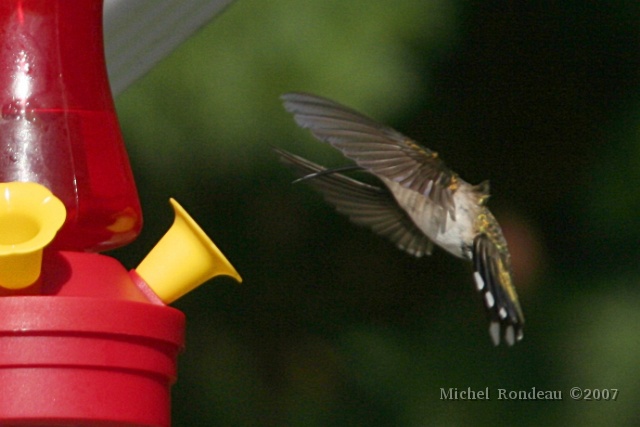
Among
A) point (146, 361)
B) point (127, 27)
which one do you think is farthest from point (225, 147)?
point (146, 361)

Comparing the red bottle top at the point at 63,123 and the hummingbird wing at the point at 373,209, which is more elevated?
the red bottle top at the point at 63,123

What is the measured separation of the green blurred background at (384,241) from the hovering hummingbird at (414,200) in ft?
1.54

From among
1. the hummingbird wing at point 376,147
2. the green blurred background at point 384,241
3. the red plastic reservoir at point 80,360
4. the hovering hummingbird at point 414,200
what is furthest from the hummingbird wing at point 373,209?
the red plastic reservoir at point 80,360

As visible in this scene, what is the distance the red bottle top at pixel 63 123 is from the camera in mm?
1332

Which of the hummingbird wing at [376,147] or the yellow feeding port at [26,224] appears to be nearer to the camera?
the yellow feeding port at [26,224]

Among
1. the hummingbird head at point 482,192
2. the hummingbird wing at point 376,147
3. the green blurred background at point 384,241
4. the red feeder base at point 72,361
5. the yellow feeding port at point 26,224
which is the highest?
the yellow feeding port at point 26,224

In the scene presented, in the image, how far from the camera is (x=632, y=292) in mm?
3473

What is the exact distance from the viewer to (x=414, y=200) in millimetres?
2846

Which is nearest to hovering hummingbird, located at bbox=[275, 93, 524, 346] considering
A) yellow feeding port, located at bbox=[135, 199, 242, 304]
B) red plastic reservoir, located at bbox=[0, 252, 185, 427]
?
yellow feeding port, located at bbox=[135, 199, 242, 304]

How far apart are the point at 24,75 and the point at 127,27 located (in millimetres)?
380

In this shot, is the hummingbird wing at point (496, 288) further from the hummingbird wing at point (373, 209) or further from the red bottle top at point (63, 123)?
the red bottle top at point (63, 123)

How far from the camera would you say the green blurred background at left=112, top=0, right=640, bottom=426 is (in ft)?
11.0

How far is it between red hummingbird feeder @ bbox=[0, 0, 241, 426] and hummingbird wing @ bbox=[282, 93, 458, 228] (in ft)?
3.01

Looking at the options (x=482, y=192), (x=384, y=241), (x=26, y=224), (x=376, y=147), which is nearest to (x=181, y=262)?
(x=26, y=224)
